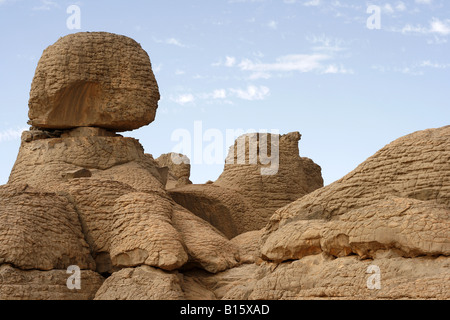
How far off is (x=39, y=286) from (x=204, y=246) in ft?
8.04

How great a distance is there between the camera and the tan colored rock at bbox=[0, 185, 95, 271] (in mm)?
11383

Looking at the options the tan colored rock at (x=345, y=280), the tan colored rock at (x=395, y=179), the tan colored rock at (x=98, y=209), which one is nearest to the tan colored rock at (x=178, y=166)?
the tan colored rock at (x=98, y=209)

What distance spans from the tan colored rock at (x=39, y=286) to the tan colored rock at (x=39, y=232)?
0.38 ft

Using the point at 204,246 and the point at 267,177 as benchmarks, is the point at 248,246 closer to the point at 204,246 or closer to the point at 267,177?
the point at 204,246

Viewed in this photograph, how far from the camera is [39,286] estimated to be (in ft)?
36.8

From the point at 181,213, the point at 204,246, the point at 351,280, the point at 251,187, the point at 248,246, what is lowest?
the point at 351,280

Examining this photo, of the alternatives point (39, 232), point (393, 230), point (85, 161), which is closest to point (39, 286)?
point (39, 232)

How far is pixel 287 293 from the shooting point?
10438 mm

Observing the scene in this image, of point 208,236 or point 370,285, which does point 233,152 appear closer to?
point 208,236

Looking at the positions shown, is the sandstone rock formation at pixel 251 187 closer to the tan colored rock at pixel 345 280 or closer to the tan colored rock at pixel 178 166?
the tan colored rock at pixel 345 280

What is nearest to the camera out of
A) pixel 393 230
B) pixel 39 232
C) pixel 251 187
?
pixel 393 230

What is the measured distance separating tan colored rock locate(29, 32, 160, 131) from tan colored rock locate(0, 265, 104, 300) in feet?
16.0
